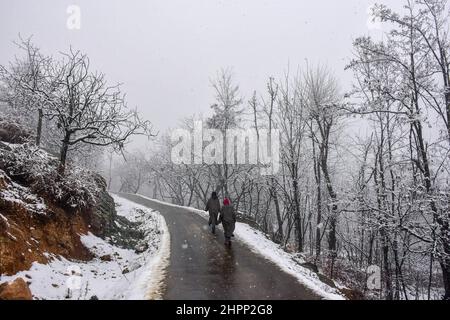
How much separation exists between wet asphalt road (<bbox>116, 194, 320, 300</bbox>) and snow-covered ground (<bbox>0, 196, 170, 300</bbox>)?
0.45 metres

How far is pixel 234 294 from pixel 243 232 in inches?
351

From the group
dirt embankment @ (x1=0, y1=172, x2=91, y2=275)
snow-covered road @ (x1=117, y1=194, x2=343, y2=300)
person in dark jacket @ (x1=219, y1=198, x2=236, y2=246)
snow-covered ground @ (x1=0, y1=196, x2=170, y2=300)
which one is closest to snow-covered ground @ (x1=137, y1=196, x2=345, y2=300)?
snow-covered road @ (x1=117, y1=194, x2=343, y2=300)

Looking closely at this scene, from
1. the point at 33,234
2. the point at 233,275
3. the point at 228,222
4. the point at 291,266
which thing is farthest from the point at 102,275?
the point at 291,266

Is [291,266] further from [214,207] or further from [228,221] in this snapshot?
[214,207]

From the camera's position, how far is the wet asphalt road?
7855 mm

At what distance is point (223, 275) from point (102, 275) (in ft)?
12.1

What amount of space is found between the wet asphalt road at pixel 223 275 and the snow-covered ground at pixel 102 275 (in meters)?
0.45

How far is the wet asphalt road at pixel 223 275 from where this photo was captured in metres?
7.86

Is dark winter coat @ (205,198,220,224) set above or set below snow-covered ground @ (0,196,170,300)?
above

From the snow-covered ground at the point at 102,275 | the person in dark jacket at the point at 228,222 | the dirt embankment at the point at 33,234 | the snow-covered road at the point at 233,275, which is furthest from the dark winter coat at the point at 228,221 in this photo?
the dirt embankment at the point at 33,234

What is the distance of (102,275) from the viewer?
33.3 feet

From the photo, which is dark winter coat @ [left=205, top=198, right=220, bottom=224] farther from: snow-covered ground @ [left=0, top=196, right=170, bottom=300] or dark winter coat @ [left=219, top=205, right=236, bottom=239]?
snow-covered ground @ [left=0, top=196, right=170, bottom=300]
